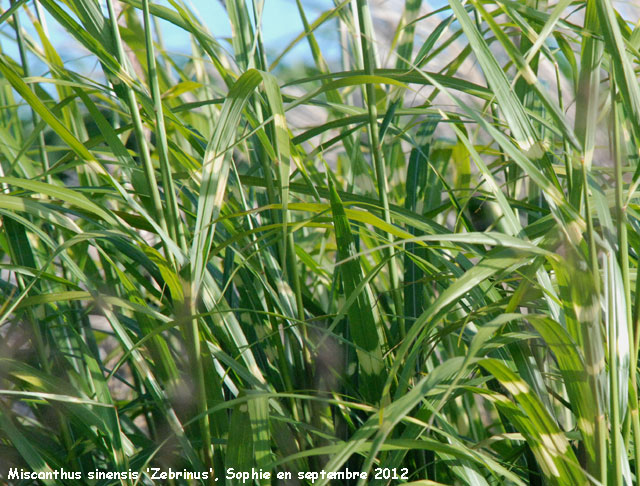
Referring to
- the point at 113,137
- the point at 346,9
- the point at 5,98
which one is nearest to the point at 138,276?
the point at 113,137

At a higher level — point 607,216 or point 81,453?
point 607,216

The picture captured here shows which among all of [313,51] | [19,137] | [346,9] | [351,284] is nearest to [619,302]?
[351,284]

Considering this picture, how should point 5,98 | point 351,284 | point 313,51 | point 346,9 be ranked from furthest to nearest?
point 5,98 → point 313,51 → point 346,9 → point 351,284

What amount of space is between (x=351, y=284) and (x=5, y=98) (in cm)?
66

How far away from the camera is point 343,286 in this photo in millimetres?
596

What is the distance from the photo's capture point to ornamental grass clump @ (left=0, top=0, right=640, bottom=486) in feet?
1.24

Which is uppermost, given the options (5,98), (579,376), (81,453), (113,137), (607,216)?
(5,98)

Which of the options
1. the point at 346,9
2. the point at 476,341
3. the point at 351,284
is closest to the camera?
the point at 476,341

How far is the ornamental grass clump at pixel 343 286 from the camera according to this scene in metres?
0.38

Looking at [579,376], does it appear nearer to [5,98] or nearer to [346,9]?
[346,9]

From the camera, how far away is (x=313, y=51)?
0.76 metres

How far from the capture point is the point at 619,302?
374 mm

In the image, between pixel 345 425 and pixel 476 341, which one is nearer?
pixel 476 341

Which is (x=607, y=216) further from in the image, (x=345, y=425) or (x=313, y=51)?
(x=313, y=51)
